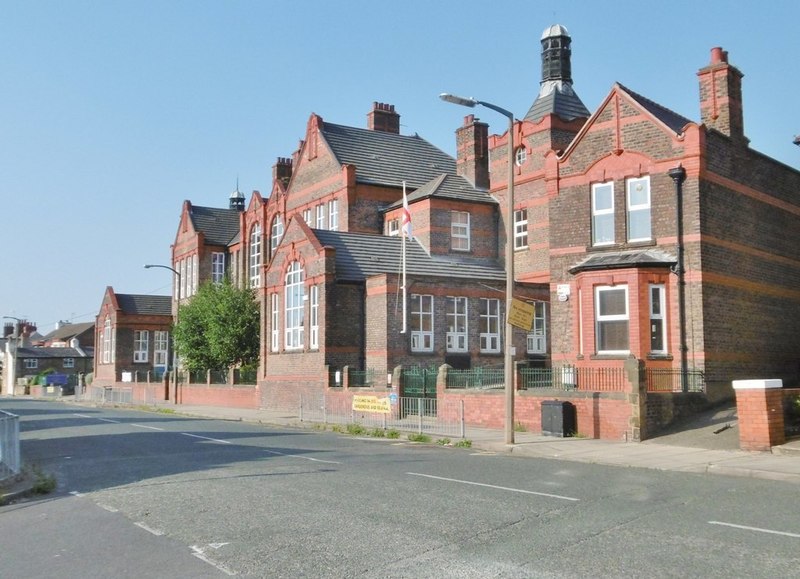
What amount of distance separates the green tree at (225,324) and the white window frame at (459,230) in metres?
13.0

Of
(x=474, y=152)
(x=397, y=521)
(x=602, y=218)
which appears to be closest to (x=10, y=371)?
(x=474, y=152)

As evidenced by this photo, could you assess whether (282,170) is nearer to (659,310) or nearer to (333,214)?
(333,214)

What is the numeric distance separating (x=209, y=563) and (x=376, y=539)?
1762mm

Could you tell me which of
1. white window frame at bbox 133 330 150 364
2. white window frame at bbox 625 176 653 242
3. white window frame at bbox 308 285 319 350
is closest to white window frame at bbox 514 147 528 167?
white window frame at bbox 308 285 319 350

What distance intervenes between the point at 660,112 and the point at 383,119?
27.2 meters

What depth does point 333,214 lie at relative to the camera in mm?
42500

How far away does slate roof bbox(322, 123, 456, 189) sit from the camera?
4281 cm

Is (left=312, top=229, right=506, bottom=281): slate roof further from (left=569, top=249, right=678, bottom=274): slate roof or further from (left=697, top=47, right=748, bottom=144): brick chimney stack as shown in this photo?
(left=697, top=47, right=748, bottom=144): brick chimney stack

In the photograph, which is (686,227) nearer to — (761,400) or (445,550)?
(761,400)

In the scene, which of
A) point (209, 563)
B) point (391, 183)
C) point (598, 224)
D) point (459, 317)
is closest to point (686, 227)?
point (598, 224)

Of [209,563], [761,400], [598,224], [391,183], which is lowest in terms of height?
[209,563]

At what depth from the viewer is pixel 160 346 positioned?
221 feet

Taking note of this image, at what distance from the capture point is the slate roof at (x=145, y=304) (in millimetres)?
66625

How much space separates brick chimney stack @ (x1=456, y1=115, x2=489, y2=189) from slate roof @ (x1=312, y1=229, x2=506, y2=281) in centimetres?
543
